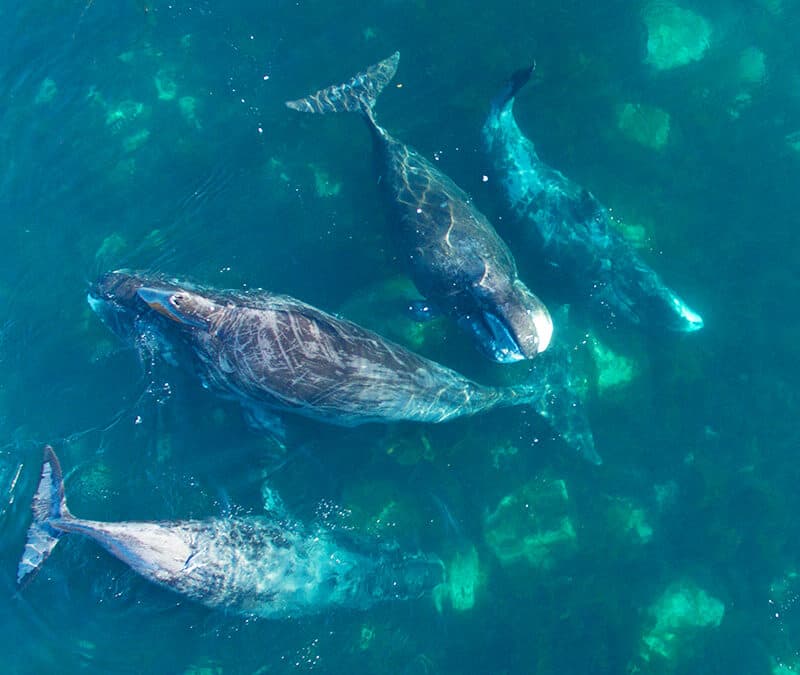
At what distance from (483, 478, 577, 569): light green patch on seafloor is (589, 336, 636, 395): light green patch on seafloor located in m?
2.13

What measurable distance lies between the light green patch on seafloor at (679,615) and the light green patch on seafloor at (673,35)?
10.4 m

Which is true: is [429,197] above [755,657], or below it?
above

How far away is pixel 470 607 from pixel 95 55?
13.8m

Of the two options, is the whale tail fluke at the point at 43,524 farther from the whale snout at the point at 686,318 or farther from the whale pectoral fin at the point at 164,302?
the whale snout at the point at 686,318

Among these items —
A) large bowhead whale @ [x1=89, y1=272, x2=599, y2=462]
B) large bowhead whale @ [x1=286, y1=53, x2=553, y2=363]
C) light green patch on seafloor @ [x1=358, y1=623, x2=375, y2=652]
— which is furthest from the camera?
light green patch on seafloor @ [x1=358, y1=623, x2=375, y2=652]

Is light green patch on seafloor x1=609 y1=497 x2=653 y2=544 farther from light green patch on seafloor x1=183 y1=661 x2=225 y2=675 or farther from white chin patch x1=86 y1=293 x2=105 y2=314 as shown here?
white chin patch x1=86 y1=293 x2=105 y2=314

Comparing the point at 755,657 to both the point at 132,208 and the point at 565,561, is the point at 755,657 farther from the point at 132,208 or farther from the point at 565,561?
the point at 132,208

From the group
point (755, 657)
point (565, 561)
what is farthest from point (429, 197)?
point (755, 657)

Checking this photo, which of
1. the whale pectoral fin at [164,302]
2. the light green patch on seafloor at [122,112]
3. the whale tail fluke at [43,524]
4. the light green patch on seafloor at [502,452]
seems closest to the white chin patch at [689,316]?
the light green patch on seafloor at [502,452]

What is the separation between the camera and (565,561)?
10.4 metres

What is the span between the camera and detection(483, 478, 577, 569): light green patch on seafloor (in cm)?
1045

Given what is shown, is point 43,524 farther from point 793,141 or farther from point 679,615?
point 793,141

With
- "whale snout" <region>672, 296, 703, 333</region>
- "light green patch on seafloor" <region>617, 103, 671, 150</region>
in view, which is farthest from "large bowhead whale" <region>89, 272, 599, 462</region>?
"light green patch on seafloor" <region>617, 103, 671, 150</region>

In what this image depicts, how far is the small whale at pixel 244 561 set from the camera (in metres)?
8.47
